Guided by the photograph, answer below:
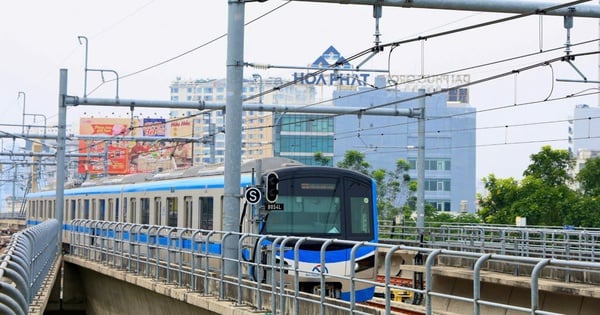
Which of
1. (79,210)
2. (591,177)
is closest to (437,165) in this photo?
(591,177)

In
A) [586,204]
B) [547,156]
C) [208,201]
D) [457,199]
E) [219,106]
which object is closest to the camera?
[208,201]

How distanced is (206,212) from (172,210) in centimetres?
302

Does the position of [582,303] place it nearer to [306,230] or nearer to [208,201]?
[306,230]

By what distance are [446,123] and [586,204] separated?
71346 millimetres

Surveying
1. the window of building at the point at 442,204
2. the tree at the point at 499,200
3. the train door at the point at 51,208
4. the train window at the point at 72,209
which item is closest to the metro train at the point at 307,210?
the train window at the point at 72,209

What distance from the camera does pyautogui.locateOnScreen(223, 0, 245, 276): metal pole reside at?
57.9ft

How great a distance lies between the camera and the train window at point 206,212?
2252 cm

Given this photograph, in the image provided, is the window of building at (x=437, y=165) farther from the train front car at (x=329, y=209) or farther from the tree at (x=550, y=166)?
the train front car at (x=329, y=209)

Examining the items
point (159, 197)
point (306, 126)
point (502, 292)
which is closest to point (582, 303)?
point (502, 292)

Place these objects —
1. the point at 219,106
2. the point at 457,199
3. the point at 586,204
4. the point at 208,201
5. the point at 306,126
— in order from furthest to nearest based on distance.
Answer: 1. the point at 457,199
2. the point at 306,126
3. the point at 586,204
4. the point at 219,106
5. the point at 208,201

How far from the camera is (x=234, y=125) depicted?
58.3 feet

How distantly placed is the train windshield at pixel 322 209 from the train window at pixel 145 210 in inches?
367

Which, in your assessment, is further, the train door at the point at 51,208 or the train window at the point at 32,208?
the train window at the point at 32,208

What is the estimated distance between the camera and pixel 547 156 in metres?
52.5
